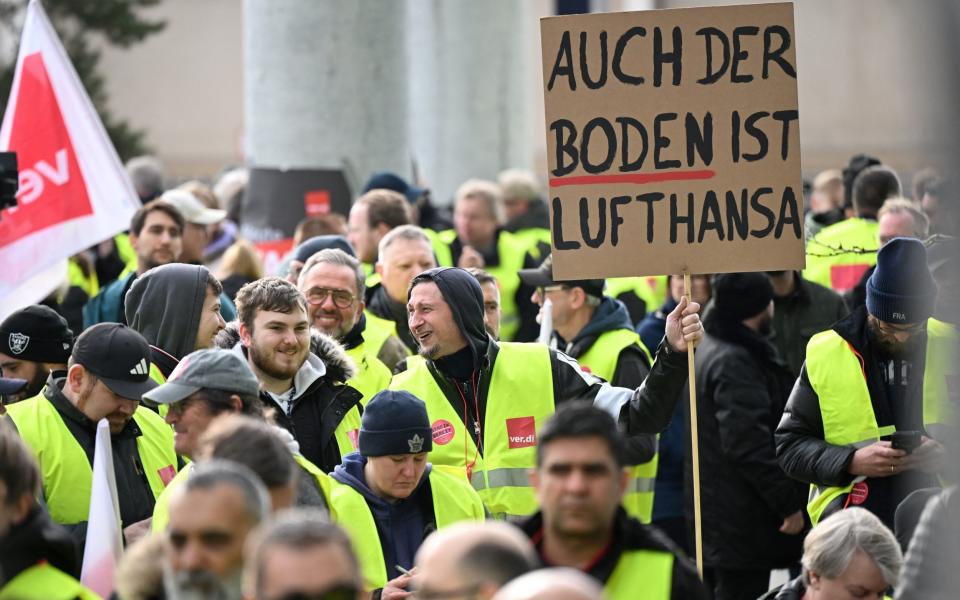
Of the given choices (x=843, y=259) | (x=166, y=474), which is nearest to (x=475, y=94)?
(x=843, y=259)

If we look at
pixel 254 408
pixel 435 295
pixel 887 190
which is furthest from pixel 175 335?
pixel 887 190

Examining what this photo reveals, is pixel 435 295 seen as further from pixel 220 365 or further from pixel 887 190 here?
pixel 887 190

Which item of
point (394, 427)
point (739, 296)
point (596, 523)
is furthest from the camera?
point (739, 296)

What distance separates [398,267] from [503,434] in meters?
2.27

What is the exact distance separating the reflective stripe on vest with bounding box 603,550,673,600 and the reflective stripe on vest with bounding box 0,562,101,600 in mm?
1386

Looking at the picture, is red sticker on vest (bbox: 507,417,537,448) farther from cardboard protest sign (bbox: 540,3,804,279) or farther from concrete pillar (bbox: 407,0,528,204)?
concrete pillar (bbox: 407,0,528,204)

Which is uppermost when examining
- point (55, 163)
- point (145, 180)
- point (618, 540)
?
point (145, 180)

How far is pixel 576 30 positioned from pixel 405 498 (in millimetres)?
1920

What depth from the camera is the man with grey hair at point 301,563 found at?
387 cm

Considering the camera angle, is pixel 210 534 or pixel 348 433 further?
Answer: pixel 348 433

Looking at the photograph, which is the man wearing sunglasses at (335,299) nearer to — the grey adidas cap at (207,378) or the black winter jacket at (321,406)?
the black winter jacket at (321,406)

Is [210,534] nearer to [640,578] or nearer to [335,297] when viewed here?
[640,578]

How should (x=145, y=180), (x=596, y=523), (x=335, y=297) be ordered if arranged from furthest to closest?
(x=145, y=180) → (x=335, y=297) → (x=596, y=523)

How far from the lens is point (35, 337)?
7141mm
